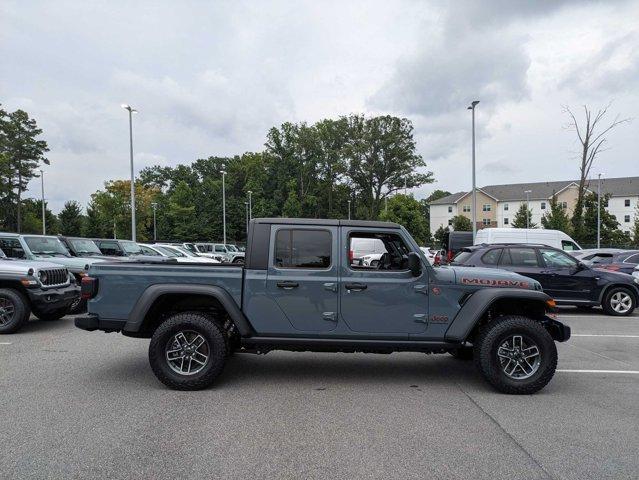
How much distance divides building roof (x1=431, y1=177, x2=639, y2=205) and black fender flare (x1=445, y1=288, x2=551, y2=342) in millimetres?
86785

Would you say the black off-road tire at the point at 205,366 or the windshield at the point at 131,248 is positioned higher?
the windshield at the point at 131,248

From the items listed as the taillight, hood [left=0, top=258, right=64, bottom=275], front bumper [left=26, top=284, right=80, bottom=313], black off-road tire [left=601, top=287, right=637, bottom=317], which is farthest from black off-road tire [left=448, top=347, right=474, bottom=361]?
hood [left=0, top=258, right=64, bottom=275]

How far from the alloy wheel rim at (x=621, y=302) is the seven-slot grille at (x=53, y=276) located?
39.9 feet

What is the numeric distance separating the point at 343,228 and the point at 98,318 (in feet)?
9.58

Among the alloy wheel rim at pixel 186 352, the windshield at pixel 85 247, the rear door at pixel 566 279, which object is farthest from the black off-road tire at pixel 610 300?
the windshield at pixel 85 247

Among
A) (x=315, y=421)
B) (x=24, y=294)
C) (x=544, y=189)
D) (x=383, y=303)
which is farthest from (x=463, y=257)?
(x=544, y=189)

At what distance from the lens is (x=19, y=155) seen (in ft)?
200

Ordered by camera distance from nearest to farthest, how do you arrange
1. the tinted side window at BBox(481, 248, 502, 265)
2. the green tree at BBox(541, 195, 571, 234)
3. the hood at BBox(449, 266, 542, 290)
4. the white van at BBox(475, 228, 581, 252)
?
the hood at BBox(449, 266, 542, 290)
the tinted side window at BBox(481, 248, 502, 265)
the white van at BBox(475, 228, 581, 252)
the green tree at BBox(541, 195, 571, 234)

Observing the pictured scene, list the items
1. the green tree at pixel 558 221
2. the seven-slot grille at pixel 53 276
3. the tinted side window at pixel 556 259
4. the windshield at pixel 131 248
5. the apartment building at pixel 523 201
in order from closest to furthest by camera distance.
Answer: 1. the seven-slot grille at pixel 53 276
2. the tinted side window at pixel 556 259
3. the windshield at pixel 131 248
4. the green tree at pixel 558 221
5. the apartment building at pixel 523 201

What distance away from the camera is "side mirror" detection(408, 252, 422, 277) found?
17.5 feet

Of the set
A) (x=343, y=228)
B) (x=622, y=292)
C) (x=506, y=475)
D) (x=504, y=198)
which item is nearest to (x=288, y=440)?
(x=506, y=475)

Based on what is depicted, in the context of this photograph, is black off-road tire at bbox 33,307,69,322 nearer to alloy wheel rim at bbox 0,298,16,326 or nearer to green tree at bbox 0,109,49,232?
alloy wheel rim at bbox 0,298,16,326

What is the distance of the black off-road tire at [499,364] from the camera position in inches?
209

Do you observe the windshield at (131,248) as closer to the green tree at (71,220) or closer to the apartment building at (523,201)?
the green tree at (71,220)
